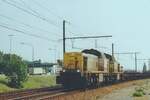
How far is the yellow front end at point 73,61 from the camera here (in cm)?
4218

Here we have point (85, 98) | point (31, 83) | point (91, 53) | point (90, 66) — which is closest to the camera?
point (85, 98)

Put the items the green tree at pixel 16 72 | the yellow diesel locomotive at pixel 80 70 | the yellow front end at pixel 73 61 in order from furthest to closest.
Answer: the green tree at pixel 16 72 → the yellow front end at pixel 73 61 → the yellow diesel locomotive at pixel 80 70

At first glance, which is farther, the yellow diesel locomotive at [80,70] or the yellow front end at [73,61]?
the yellow front end at [73,61]

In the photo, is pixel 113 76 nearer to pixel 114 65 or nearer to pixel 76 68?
pixel 114 65

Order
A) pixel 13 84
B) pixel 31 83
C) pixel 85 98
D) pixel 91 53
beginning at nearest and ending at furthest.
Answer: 1. pixel 85 98
2. pixel 91 53
3. pixel 13 84
4. pixel 31 83

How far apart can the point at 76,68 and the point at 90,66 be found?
2.78 m

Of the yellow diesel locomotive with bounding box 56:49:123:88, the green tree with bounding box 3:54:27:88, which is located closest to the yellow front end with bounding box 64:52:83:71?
the yellow diesel locomotive with bounding box 56:49:123:88

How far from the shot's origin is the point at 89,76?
141 feet

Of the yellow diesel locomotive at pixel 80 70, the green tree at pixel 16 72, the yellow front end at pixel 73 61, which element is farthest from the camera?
the green tree at pixel 16 72

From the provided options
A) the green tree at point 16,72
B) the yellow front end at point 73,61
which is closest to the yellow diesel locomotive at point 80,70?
the yellow front end at point 73,61

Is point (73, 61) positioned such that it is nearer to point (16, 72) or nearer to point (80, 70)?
point (80, 70)

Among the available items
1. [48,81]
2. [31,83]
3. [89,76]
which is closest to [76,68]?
[89,76]

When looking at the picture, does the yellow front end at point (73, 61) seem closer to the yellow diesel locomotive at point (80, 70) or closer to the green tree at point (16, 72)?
the yellow diesel locomotive at point (80, 70)

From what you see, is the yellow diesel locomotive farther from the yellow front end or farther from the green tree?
the green tree
